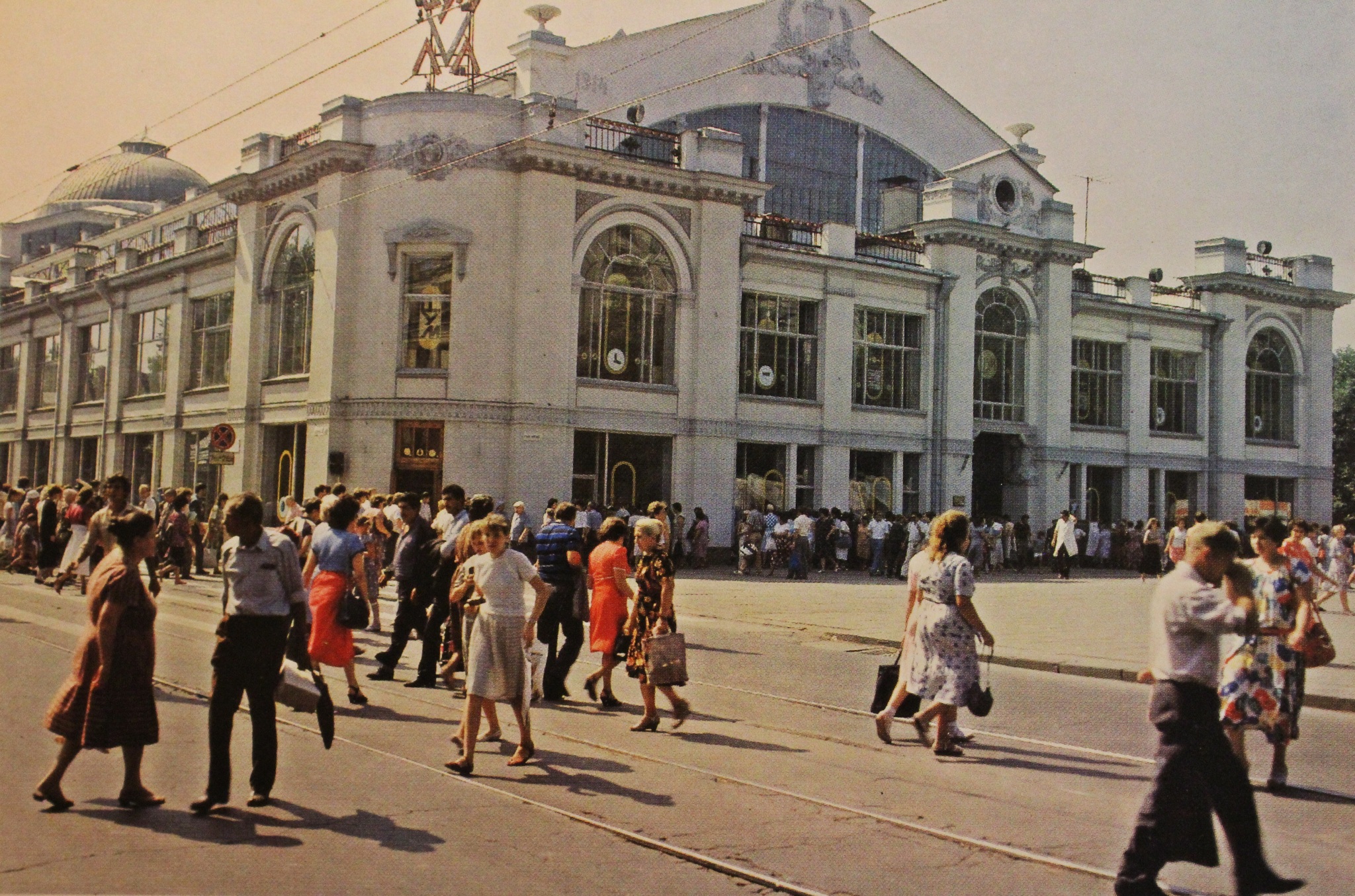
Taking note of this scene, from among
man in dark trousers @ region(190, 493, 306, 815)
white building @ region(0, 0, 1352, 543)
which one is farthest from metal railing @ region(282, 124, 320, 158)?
man in dark trousers @ region(190, 493, 306, 815)

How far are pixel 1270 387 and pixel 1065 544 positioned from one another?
17.9 meters

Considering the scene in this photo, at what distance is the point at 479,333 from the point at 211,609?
511 inches

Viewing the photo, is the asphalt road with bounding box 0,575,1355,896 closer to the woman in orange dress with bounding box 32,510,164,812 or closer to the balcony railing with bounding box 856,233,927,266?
the woman in orange dress with bounding box 32,510,164,812

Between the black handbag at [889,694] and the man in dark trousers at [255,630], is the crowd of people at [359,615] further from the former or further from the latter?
the black handbag at [889,694]

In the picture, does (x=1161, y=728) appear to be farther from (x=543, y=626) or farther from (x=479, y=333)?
(x=479, y=333)

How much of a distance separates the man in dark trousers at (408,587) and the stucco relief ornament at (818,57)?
28466mm

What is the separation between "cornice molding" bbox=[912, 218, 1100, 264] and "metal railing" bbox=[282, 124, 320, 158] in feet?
56.0

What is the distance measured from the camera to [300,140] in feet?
117

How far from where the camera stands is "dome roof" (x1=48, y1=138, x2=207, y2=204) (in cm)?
6191

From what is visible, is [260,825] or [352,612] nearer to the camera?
[260,825]

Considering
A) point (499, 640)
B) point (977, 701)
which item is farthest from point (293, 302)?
point (977, 701)

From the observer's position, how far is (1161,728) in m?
6.41

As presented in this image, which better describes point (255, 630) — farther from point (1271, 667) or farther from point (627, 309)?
point (627, 309)

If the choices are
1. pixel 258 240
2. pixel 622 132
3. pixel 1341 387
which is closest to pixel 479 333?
pixel 622 132
